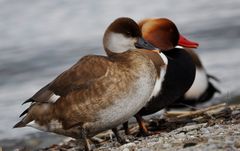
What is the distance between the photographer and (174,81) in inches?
274

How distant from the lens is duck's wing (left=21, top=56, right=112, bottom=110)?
5621mm

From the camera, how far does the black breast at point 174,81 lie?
677 centimetres

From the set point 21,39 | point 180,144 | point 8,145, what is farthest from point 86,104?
point 21,39

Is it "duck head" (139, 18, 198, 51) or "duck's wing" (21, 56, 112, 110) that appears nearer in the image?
"duck's wing" (21, 56, 112, 110)

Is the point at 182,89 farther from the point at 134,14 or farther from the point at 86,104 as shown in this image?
the point at 134,14

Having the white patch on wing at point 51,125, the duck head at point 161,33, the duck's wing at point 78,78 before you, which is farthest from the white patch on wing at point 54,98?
the duck head at point 161,33

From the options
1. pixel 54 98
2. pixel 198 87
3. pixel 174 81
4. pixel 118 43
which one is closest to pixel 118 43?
pixel 118 43

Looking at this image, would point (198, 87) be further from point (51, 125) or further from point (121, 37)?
point (51, 125)

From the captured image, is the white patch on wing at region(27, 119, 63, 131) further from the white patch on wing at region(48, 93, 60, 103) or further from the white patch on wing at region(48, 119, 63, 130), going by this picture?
the white patch on wing at region(48, 93, 60, 103)

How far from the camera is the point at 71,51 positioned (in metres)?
11.6

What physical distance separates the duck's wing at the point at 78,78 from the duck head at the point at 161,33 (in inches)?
70.5

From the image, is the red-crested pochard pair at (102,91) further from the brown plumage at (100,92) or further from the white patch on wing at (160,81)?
the white patch on wing at (160,81)

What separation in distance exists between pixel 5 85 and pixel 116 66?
15.7 feet

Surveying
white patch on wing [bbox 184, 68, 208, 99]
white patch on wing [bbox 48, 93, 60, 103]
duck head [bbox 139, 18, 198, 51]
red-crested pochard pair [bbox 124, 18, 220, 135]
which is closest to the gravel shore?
red-crested pochard pair [bbox 124, 18, 220, 135]
